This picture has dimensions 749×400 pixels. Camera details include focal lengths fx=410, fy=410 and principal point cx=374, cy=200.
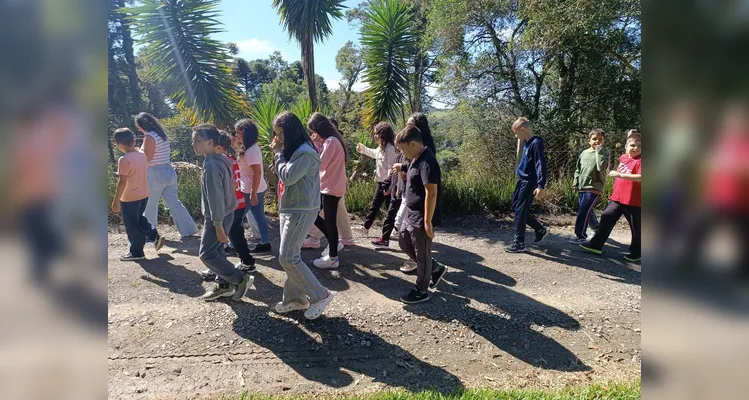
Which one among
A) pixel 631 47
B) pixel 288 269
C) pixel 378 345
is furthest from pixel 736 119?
pixel 631 47

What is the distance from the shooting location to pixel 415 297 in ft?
13.6

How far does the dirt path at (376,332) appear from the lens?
3018 mm

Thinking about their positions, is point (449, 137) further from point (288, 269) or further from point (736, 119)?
point (736, 119)

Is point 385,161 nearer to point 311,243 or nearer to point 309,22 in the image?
point 311,243

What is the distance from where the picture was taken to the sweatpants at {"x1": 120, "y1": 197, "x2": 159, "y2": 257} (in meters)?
5.18

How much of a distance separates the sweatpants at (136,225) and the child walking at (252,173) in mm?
1316

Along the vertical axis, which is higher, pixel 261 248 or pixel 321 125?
pixel 321 125

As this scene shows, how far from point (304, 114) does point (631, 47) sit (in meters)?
9.50

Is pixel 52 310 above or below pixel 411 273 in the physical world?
above

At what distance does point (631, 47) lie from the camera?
11.4 metres

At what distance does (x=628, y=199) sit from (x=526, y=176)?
1.25m

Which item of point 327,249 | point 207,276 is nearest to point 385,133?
point 327,249

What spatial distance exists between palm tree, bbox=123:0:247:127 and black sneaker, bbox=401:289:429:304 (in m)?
4.80

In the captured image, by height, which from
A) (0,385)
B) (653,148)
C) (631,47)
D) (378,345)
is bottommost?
(378,345)
